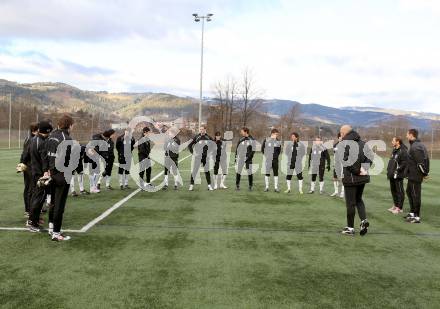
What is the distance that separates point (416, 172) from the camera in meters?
9.91

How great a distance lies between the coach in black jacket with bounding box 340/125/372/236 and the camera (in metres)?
8.02

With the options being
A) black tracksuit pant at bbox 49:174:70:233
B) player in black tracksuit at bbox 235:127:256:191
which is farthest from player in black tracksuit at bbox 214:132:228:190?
black tracksuit pant at bbox 49:174:70:233

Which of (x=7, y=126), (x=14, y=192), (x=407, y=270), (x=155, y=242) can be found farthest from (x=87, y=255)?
(x=7, y=126)

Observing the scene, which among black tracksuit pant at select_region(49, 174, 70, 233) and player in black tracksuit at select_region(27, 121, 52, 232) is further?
player in black tracksuit at select_region(27, 121, 52, 232)

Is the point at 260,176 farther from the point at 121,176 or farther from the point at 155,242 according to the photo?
the point at 155,242

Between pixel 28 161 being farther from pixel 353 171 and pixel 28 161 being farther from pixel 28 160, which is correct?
pixel 353 171

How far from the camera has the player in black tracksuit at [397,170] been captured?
1067 centimetres

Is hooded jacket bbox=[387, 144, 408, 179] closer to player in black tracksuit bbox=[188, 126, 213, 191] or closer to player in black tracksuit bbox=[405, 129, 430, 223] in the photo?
player in black tracksuit bbox=[405, 129, 430, 223]

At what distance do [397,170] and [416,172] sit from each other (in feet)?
2.88

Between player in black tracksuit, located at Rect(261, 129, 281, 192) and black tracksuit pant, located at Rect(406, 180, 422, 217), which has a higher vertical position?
player in black tracksuit, located at Rect(261, 129, 281, 192)

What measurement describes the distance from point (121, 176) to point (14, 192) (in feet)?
10.6

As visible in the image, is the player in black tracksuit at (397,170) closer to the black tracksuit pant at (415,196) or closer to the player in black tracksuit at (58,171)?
the black tracksuit pant at (415,196)

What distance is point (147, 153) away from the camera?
1415 centimetres

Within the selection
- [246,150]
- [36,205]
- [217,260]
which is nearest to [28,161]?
[36,205]
